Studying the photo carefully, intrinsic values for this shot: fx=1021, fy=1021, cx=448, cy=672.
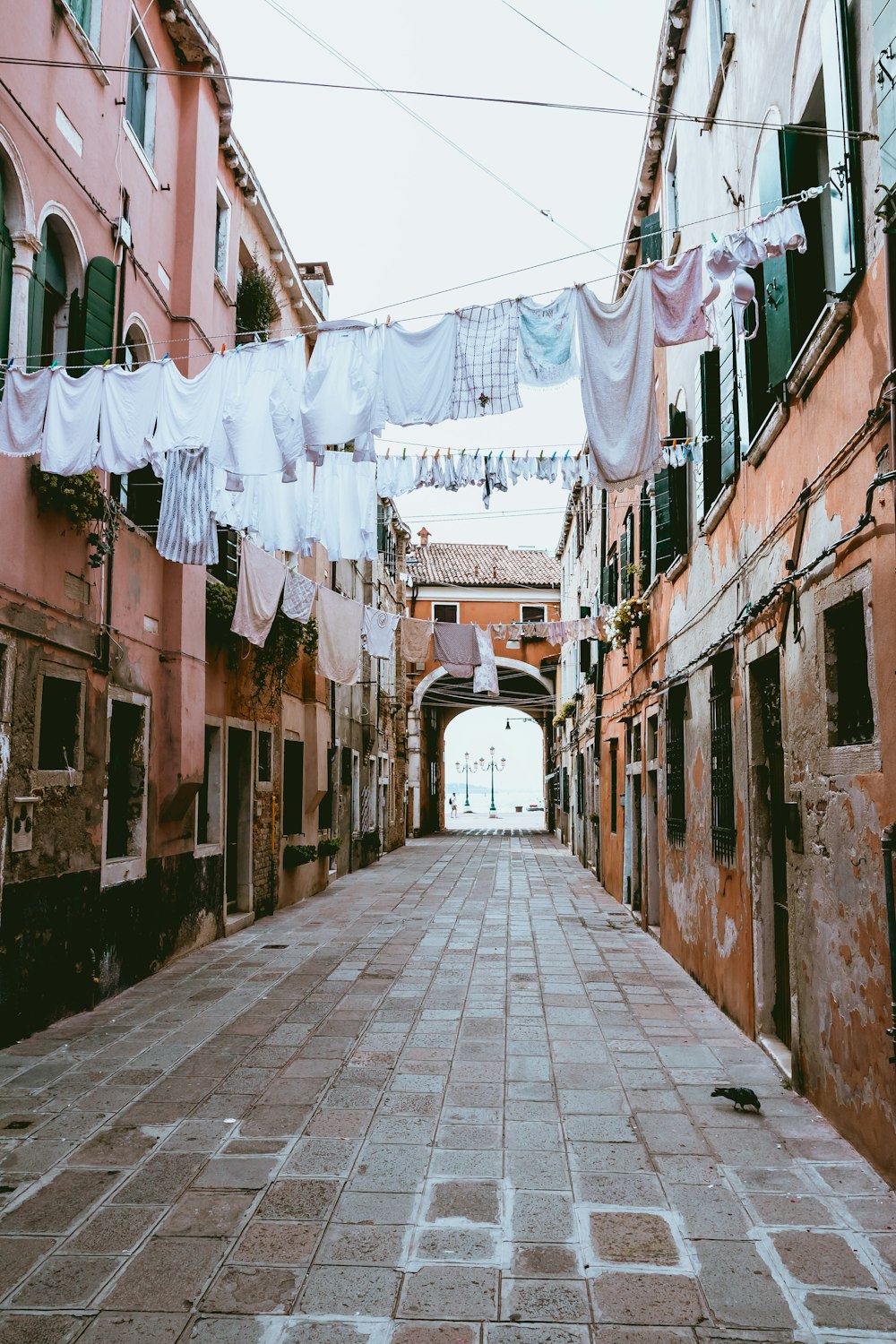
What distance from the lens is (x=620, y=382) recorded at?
574cm

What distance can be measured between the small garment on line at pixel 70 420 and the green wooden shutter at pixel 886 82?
459 centimetres

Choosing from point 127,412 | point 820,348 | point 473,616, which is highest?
point 473,616

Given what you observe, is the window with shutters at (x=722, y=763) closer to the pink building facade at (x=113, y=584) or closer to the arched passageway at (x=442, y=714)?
the pink building facade at (x=113, y=584)

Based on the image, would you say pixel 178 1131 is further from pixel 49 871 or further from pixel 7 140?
pixel 7 140

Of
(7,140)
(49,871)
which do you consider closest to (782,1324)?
(49,871)

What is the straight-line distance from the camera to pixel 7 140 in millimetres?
6441

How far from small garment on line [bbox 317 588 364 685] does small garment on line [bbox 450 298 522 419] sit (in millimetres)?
8244

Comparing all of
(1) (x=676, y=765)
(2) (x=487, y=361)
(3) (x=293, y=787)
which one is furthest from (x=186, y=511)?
(3) (x=293, y=787)

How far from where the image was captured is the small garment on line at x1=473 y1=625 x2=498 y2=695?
63.0ft

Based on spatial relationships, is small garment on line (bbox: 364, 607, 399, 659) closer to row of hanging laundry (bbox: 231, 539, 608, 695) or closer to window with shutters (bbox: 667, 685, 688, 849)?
row of hanging laundry (bbox: 231, 539, 608, 695)

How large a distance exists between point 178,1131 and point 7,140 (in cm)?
596

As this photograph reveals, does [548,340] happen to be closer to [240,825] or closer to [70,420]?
[70,420]

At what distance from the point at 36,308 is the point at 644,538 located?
7.79 meters

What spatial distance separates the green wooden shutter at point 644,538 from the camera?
→ 12156 mm
